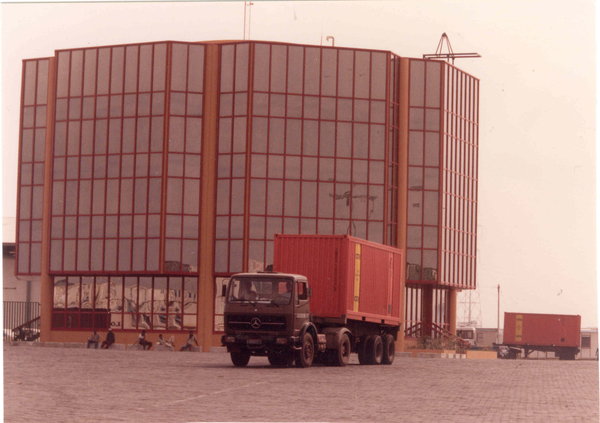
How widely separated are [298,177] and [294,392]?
31.8m

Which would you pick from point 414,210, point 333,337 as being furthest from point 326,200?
point 333,337

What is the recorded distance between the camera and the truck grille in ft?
82.7

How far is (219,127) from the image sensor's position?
164 feet

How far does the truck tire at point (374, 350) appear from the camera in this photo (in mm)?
29688

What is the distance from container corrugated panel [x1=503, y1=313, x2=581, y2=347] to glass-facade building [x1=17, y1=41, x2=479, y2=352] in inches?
1168

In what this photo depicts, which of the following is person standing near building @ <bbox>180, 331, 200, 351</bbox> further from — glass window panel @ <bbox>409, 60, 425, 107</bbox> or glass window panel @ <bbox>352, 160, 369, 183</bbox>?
glass window panel @ <bbox>409, 60, 425, 107</bbox>

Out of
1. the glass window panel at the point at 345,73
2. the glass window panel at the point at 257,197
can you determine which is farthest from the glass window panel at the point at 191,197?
the glass window panel at the point at 345,73

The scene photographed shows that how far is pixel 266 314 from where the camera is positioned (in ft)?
83.4

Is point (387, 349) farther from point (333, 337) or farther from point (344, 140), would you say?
point (344, 140)

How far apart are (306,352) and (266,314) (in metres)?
1.70

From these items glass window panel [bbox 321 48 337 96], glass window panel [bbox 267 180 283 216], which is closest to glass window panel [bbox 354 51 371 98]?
glass window panel [bbox 321 48 337 96]

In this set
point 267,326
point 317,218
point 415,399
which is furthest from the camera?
point 317,218

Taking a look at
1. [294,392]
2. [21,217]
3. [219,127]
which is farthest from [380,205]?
[294,392]

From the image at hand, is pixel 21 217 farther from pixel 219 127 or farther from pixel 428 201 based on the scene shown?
pixel 428 201
